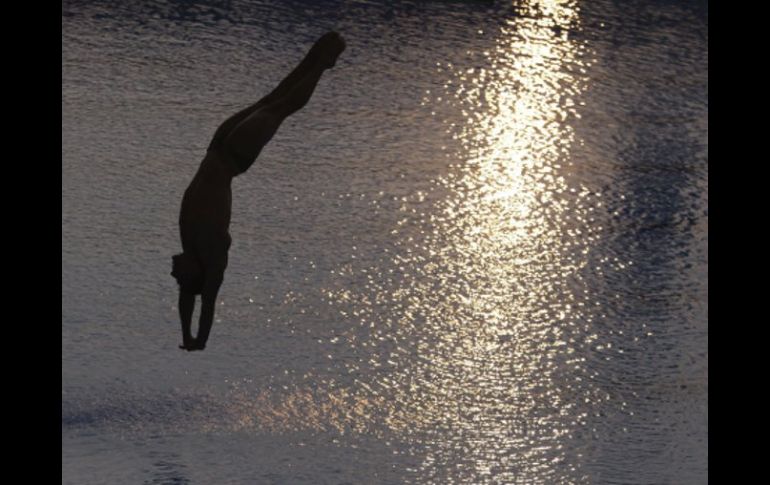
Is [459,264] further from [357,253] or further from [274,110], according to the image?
[274,110]

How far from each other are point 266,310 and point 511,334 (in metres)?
1.10

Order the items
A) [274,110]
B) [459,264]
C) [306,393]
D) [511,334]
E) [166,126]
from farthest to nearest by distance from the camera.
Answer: [166,126] < [459,264] < [511,334] < [306,393] < [274,110]

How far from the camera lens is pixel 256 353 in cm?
760

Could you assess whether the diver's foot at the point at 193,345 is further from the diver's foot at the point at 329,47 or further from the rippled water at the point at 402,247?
the diver's foot at the point at 329,47

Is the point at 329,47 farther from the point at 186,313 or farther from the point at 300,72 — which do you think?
the point at 186,313

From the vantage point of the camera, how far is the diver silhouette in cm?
640

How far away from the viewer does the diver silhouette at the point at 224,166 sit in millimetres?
6402

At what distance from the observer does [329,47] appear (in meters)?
6.39

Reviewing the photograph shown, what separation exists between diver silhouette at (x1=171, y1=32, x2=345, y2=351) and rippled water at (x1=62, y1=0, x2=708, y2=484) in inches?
30.7

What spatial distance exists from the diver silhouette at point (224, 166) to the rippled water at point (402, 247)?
780 millimetres

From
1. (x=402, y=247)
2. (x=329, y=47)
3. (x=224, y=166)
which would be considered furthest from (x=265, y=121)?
(x=402, y=247)

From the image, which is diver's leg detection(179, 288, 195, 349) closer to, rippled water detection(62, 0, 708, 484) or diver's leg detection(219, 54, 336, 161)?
rippled water detection(62, 0, 708, 484)

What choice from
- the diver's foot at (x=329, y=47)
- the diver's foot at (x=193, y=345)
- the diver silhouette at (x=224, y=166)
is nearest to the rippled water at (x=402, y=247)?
the diver's foot at (x=193, y=345)
